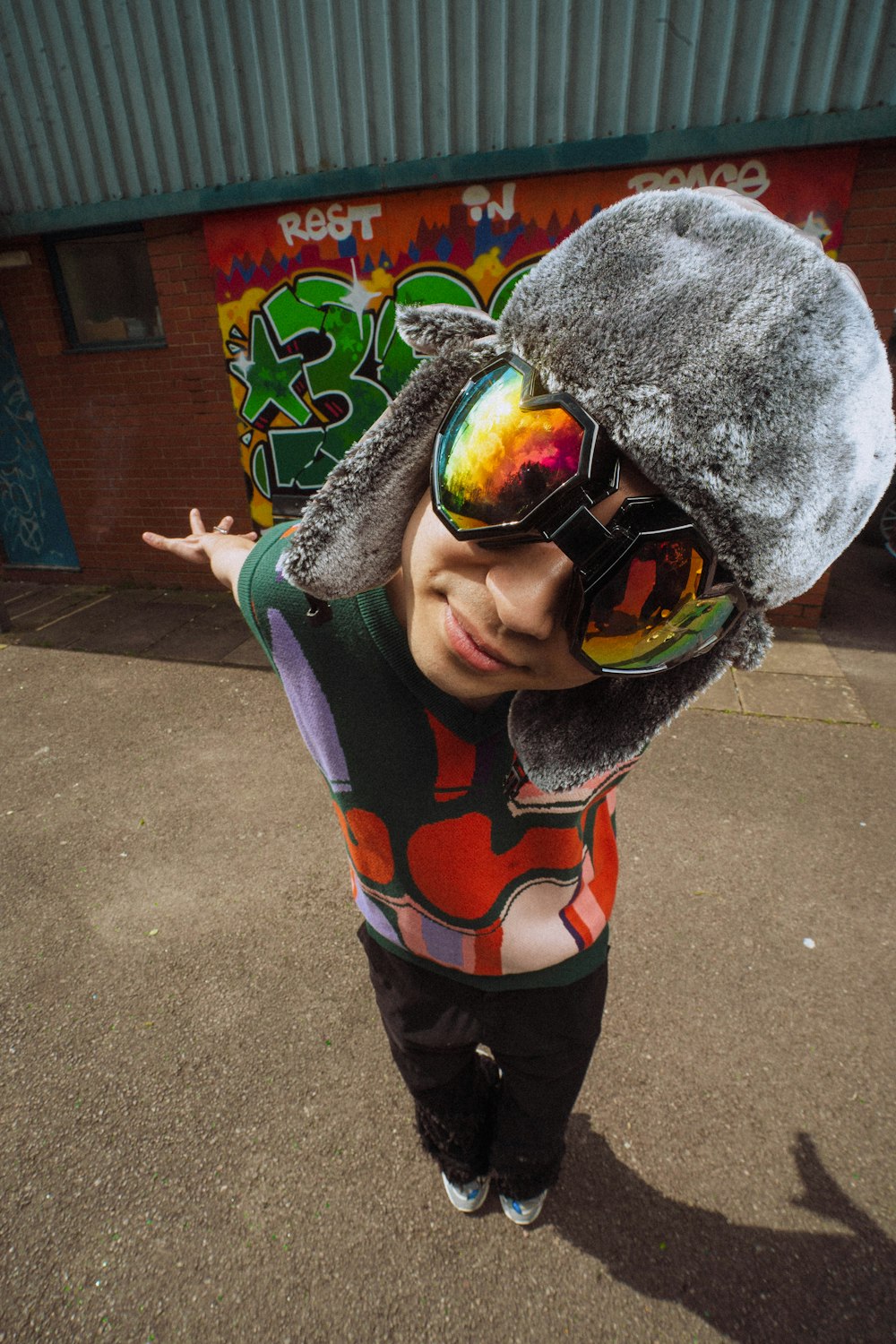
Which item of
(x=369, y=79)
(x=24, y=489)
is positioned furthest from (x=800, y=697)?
(x=24, y=489)

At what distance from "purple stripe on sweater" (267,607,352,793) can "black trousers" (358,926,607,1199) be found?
519mm

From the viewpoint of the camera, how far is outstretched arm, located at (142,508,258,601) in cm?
150

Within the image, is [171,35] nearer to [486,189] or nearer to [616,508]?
[486,189]

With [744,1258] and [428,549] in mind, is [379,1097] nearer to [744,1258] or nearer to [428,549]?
[744,1258]

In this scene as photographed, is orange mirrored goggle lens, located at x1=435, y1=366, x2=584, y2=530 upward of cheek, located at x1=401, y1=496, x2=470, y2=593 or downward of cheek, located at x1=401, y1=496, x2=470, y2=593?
upward

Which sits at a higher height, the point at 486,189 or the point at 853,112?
the point at 853,112

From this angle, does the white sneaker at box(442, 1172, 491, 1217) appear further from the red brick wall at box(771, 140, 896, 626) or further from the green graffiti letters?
the green graffiti letters

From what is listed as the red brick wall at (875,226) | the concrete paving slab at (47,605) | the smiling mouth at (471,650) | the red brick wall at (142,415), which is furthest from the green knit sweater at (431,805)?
the concrete paving slab at (47,605)

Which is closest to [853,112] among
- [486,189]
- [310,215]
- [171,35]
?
[486,189]

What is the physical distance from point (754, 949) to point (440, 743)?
2.12 metres

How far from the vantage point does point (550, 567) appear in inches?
32.8

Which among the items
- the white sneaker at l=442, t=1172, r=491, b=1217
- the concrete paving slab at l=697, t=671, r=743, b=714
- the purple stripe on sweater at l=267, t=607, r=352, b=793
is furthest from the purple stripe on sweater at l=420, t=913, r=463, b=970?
the concrete paving slab at l=697, t=671, r=743, b=714

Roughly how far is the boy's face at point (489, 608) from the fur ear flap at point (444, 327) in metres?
0.21

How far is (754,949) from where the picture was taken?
2652 millimetres
